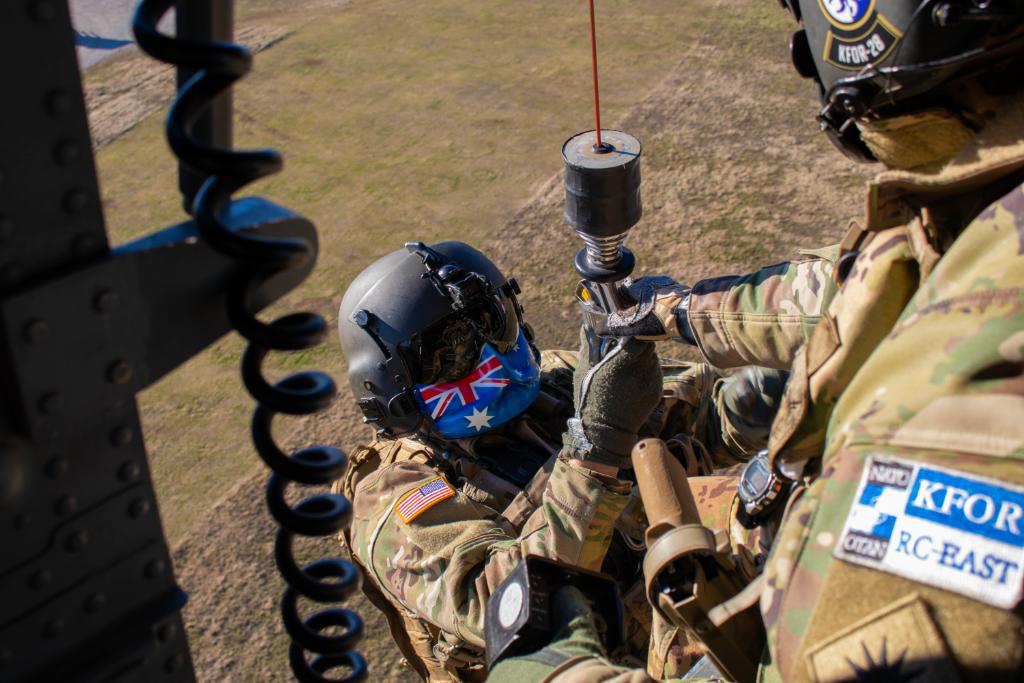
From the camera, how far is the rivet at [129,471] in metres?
1.32

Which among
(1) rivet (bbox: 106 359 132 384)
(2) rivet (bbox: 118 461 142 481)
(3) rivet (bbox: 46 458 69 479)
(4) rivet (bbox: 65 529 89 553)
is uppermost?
(1) rivet (bbox: 106 359 132 384)

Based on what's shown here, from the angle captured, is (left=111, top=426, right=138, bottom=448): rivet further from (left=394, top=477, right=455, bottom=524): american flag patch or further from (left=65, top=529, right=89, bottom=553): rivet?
(left=394, top=477, right=455, bottom=524): american flag patch

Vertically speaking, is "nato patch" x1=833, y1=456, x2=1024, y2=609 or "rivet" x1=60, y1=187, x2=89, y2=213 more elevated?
"rivet" x1=60, y1=187, x2=89, y2=213

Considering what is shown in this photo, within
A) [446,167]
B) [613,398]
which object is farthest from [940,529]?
[446,167]

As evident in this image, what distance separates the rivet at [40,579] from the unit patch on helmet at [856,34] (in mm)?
1604

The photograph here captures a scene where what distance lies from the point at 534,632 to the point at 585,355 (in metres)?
1.16

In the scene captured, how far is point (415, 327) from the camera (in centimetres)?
337

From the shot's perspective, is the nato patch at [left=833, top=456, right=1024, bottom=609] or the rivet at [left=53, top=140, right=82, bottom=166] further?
the nato patch at [left=833, top=456, right=1024, bottom=609]

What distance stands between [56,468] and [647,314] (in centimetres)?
181

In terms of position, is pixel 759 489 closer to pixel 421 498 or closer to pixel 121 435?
pixel 421 498

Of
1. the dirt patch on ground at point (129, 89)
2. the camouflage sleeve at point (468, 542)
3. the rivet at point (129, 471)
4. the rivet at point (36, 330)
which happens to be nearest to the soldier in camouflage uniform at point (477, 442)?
the camouflage sleeve at point (468, 542)

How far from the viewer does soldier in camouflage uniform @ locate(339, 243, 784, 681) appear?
297 centimetres

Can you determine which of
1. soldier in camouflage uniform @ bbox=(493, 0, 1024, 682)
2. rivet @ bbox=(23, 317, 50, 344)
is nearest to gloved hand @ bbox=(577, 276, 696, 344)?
soldier in camouflage uniform @ bbox=(493, 0, 1024, 682)

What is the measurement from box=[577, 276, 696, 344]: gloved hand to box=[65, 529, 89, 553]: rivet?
1.74 m
